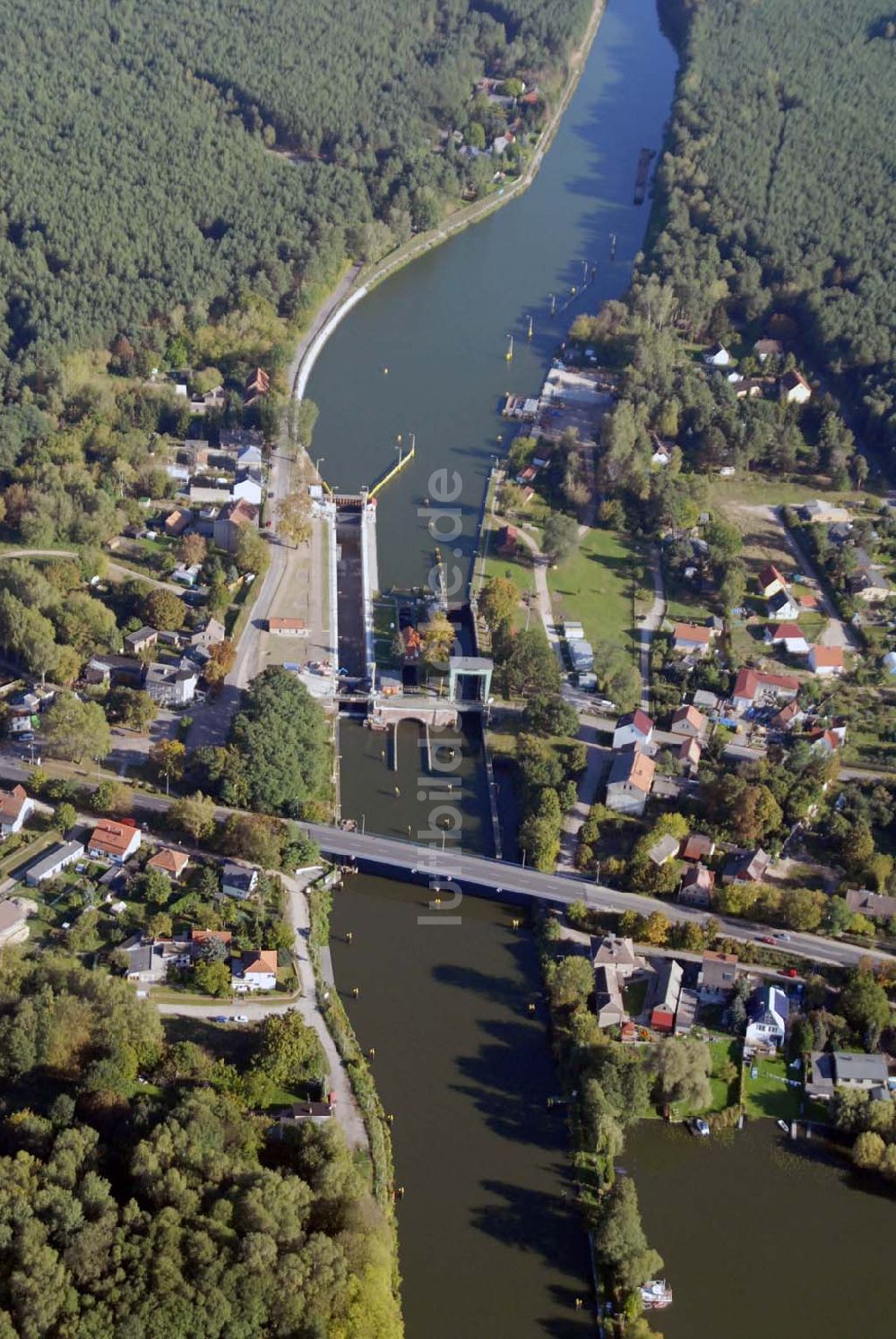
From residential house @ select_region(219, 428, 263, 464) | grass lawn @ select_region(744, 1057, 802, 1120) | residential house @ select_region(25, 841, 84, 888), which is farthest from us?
residential house @ select_region(219, 428, 263, 464)

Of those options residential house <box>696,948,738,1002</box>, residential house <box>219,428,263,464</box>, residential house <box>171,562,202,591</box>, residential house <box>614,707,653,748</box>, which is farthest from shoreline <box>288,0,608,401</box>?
residential house <box>696,948,738,1002</box>

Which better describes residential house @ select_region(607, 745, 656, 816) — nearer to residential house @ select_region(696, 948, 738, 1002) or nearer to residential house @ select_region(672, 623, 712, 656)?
residential house @ select_region(696, 948, 738, 1002)

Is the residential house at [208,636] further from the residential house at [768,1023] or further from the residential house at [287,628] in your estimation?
the residential house at [768,1023]

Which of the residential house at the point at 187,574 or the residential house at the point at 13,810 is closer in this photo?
the residential house at the point at 13,810

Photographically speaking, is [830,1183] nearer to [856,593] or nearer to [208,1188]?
[208,1188]

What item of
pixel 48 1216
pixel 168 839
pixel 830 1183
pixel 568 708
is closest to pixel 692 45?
pixel 568 708

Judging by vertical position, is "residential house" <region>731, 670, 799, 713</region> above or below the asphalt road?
above

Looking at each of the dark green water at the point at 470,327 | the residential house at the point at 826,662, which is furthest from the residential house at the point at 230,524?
the residential house at the point at 826,662
